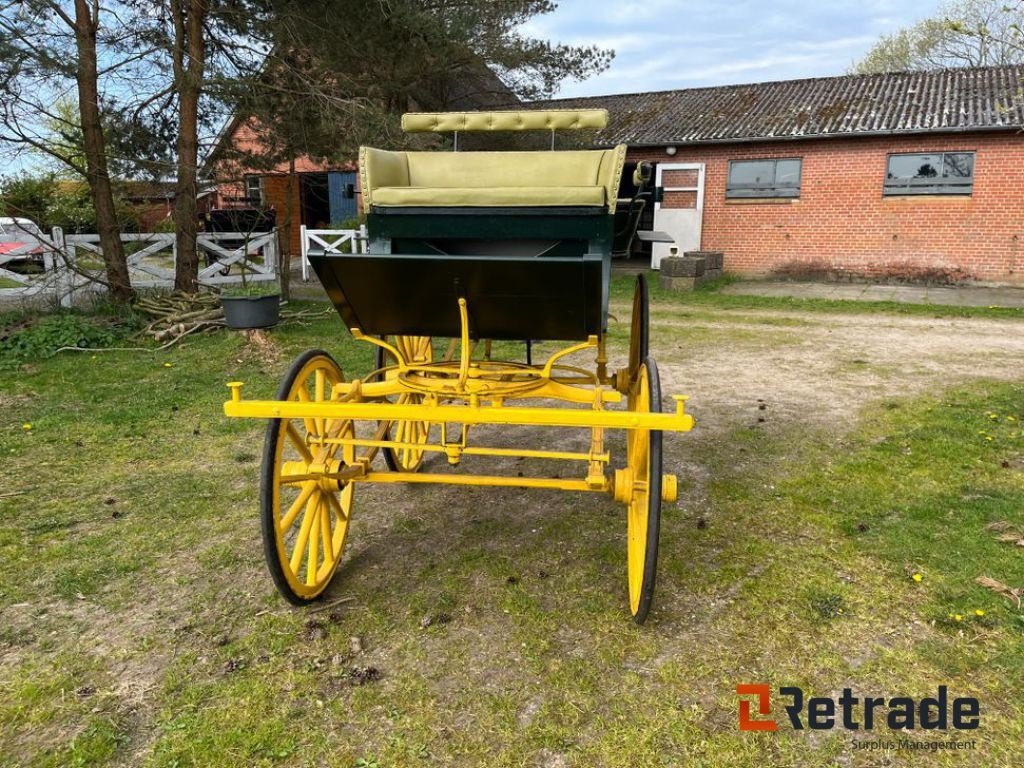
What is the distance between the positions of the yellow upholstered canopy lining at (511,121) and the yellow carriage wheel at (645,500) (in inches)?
68.4

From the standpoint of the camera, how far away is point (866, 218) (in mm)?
15109

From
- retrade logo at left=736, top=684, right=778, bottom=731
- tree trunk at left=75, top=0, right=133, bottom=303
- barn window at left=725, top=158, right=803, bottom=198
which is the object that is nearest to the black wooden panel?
retrade logo at left=736, top=684, right=778, bottom=731

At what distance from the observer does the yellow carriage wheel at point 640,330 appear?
367cm

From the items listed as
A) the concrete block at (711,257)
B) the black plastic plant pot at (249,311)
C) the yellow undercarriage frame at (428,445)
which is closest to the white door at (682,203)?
the concrete block at (711,257)

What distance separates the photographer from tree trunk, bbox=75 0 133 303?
26.8 ft

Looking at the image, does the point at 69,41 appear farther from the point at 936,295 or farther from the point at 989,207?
the point at 989,207

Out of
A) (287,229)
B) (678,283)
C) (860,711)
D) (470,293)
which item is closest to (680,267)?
(678,283)

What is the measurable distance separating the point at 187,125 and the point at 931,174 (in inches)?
537

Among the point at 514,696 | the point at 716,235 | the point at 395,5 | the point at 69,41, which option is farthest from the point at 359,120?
the point at 716,235

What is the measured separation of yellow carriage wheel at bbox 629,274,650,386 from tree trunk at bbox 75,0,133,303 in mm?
7403

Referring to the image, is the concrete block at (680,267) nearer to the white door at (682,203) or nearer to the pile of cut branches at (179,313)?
the white door at (682,203)

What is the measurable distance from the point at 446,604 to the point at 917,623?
179 cm

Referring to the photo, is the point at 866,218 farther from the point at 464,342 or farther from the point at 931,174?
the point at 464,342

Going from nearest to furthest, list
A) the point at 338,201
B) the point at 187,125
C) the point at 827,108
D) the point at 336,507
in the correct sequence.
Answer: the point at 336,507 < the point at 187,125 < the point at 827,108 < the point at 338,201
